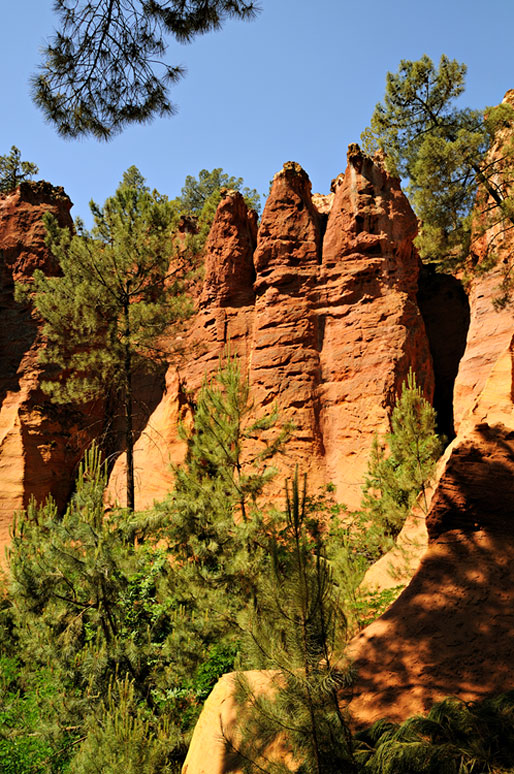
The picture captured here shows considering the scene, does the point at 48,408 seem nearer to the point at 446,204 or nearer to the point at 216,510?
the point at 216,510

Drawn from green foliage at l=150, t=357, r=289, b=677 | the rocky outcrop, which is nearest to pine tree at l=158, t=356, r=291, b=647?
green foliage at l=150, t=357, r=289, b=677

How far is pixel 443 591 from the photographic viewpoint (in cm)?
530

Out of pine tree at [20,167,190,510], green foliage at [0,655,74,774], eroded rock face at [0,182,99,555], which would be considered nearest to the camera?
green foliage at [0,655,74,774]

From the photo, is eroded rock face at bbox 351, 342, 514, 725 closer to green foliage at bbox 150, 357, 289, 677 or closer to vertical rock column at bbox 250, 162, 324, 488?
green foliage at bbox 150, 357, 289, 677

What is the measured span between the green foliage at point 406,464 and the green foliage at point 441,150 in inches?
161

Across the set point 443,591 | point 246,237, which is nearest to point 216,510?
point 443,591

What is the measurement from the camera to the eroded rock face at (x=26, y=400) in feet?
59.5

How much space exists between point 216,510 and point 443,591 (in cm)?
421

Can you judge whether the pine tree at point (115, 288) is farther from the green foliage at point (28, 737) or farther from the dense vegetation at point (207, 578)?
the green foliage at point (28, 737)

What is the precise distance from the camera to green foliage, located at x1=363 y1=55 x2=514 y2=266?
12.1 meters

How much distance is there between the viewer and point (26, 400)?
19.0 m

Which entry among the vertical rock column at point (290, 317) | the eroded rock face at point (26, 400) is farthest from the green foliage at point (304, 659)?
the eroded rock face at point (26, 400)

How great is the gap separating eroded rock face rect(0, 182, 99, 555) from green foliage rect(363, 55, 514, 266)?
525 inches

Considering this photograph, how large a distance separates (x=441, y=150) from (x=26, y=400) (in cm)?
1522
